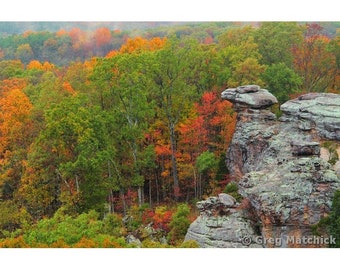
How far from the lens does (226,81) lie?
32406mm

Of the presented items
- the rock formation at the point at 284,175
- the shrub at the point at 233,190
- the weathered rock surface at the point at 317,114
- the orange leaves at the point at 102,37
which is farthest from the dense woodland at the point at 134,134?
the orange leaves at the point at 102,37

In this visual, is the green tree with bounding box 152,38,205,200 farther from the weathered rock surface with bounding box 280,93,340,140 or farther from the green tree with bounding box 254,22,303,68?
the green tree with bounding box 254,22,303,68

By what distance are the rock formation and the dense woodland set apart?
2.46 meters

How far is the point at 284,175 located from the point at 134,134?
945 cm

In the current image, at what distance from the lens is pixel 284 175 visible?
21281 mm

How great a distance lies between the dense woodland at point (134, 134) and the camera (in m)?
24.7

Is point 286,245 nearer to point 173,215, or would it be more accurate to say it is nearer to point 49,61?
point 173,215

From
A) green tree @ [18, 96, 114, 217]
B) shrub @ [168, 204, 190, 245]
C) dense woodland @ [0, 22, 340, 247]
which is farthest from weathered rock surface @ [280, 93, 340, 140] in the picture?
green tree @ [18, 96, 114, 217]

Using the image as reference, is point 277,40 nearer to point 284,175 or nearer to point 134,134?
point 134,134

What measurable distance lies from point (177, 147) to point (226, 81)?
567 cm

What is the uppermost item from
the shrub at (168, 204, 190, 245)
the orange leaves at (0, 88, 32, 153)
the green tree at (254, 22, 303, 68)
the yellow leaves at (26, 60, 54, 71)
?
the green tree at (254, 22, 303, 68)

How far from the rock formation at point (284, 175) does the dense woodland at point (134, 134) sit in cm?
246

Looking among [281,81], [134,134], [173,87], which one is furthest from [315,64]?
[134,134]

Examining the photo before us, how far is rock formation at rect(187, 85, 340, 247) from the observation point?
1986cm
